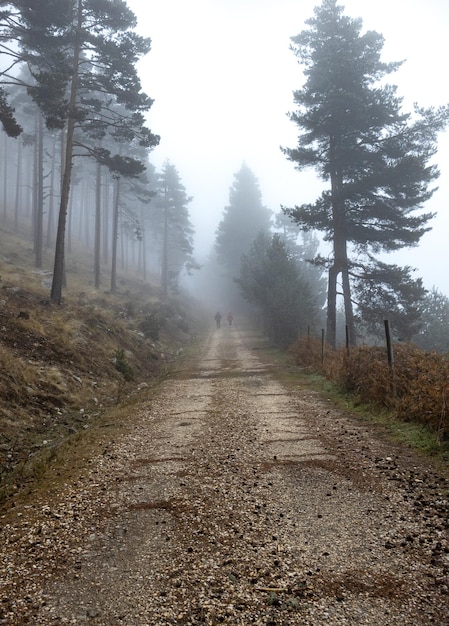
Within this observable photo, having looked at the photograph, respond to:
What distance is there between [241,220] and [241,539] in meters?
53.2

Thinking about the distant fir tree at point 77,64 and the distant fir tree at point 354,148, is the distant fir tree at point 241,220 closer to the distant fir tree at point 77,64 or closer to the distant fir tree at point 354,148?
the distant fir tree at point 354,148

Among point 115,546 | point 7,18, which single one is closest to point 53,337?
point 115,546

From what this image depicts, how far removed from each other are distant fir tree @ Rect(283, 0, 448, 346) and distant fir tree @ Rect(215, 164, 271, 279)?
32.1 metres

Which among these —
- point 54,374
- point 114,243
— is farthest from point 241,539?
point 114,243

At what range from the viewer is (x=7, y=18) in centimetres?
1349

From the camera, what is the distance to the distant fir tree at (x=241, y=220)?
53.6 m

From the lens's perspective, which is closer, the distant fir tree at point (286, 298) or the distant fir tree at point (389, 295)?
the distant fir tree at point (389, 295)

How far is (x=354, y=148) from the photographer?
1852 centimetres

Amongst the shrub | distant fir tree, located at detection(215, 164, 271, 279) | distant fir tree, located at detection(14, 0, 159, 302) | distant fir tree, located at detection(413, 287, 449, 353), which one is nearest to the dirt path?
the shrub

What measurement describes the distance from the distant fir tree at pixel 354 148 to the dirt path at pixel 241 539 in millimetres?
12818

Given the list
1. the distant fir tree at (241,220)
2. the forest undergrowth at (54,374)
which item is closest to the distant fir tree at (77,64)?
the forest undergrowth at (54,374)

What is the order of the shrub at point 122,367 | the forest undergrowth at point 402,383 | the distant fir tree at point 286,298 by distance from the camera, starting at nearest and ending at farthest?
the forest undergrowth at point 402,383 < the shrub at point 122,367 < the distant fir tree at point 286,298

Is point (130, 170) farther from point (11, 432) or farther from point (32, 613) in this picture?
point (32, 613)

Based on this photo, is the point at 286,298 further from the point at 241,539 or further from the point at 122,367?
the point at 241,539
